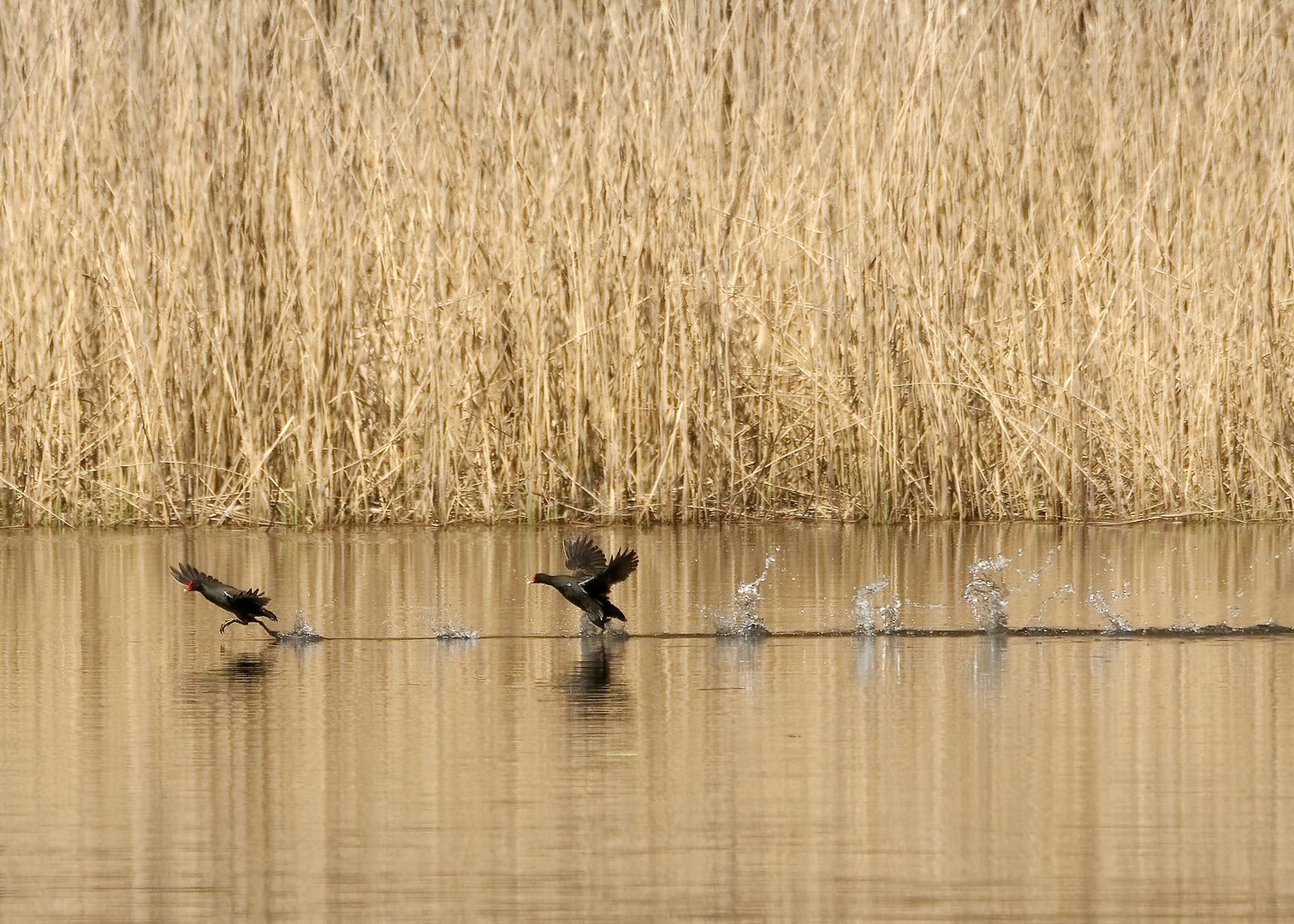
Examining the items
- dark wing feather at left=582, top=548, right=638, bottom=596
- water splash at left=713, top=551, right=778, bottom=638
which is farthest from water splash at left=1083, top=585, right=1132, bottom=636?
dark wing feather at left=582, top=548, right=638, bottom=596

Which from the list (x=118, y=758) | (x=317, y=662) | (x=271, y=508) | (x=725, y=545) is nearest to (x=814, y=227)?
(x=725, y=545)

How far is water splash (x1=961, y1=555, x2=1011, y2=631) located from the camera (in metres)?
6.45

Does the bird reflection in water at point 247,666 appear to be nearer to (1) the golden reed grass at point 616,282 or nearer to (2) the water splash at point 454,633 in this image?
(2) the water splash at point 454,633

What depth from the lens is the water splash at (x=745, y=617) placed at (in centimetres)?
640

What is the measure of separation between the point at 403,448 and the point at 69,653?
12.0 feet

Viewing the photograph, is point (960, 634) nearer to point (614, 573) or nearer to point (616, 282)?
point (614, 573)

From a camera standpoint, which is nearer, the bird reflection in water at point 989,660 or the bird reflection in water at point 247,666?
the bird reflection in water at point 989,660

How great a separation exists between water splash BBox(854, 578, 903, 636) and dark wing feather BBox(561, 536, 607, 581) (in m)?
0.72

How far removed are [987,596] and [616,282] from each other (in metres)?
3.32

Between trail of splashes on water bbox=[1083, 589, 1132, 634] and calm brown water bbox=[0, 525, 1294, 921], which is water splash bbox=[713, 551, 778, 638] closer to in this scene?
calm brown water bbox=[0, 525, 1294, 921]

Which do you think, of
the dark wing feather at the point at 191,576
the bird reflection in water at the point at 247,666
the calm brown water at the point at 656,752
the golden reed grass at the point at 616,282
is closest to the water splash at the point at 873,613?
the calm brown water at the point at 656,752

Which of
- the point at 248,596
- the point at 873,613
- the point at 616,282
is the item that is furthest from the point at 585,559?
→ the point at 616,282

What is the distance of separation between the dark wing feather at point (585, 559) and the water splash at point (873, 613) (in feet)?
2.35

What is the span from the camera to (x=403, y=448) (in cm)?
972
